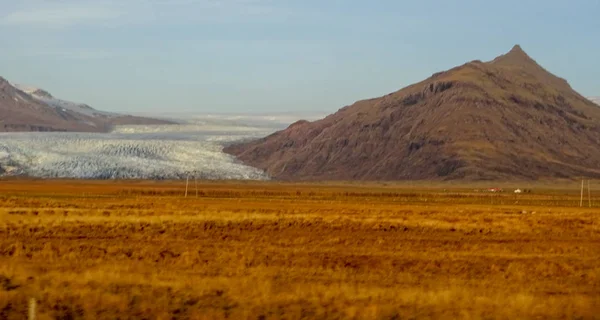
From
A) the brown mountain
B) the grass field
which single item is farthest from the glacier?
the grass field

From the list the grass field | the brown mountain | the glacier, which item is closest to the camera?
the grass field

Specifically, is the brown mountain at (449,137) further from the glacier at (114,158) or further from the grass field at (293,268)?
the grass field at (293,268)

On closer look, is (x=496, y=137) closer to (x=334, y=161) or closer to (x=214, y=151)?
(x=334, y=161)

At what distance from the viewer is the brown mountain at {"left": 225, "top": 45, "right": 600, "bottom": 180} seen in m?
137

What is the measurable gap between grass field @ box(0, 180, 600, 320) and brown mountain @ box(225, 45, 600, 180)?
321 feet

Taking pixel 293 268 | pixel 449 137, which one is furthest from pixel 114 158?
pixel 293 268

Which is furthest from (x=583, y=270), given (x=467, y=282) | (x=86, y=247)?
(x=86, y=247)

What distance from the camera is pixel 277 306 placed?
16.0 meters

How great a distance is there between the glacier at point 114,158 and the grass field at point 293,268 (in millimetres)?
93850

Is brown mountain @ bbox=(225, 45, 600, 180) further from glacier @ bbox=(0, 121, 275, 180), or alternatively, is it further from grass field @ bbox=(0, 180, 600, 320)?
grass field @ bbox=(0, 180, 600, 320)

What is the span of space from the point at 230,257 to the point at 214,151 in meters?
136

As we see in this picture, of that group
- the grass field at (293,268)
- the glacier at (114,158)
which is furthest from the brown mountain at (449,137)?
the grass field at (293,268)

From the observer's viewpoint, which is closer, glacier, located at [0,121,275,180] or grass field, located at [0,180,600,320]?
grass field, located at [0,180,600,320]

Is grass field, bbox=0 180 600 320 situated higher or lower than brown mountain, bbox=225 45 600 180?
lower
